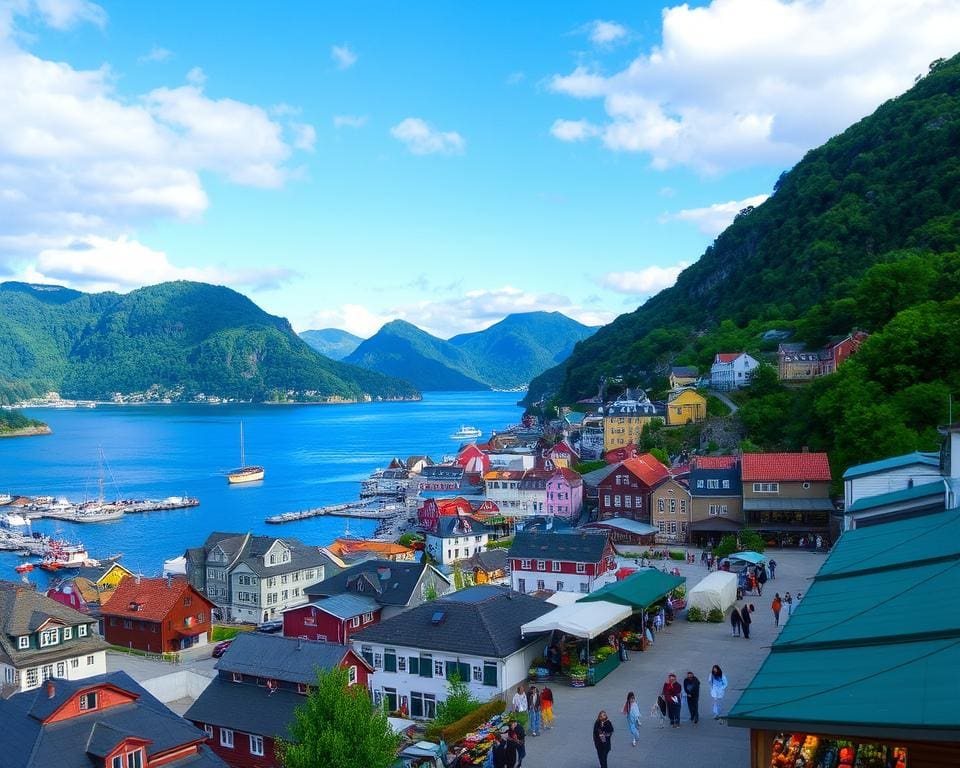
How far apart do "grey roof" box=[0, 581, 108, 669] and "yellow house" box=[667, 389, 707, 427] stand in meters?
55.5

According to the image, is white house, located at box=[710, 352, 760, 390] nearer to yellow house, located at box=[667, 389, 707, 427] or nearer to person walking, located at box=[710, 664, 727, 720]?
yellow house, located at box=[667, 389, 707, 427]

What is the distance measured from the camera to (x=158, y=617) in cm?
3947

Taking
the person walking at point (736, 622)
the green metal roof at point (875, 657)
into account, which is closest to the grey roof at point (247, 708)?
the person walking at point (736, 622)

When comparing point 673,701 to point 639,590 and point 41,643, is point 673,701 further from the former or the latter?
point 41,643

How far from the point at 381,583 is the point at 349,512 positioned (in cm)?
5633

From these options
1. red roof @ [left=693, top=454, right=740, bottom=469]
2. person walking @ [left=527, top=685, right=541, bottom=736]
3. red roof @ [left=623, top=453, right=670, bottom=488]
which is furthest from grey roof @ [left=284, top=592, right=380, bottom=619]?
red roof @ [left=693, top=454, right=740, bottom=469]

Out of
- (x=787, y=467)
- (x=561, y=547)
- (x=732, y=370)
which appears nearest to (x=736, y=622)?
(x=561, y=547)

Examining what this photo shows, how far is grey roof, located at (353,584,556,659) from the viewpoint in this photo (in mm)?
20188

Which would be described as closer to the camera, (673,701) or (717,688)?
(673,701)

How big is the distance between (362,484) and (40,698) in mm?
93469

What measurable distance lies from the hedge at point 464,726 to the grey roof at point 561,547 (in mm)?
20869

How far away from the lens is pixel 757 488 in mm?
42750

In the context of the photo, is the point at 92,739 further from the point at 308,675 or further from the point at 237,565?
the point at 237,565

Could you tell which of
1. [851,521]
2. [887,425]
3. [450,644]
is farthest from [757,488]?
[450,644]
